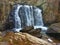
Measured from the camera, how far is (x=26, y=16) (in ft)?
32.8

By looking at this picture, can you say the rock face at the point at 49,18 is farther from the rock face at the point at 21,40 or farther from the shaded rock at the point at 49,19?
the rock face at the point at 21,40

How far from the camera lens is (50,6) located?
1030 centimetres

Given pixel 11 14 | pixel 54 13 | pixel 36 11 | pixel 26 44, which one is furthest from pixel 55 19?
pixel 26 44

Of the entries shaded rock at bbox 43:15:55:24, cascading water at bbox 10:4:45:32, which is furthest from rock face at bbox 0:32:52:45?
shaded rock at bbox 43:15:55:24

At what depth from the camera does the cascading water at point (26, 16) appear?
32.0 ft

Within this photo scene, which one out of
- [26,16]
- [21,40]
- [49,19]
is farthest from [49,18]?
[21,40]

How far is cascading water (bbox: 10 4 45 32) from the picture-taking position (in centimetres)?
977

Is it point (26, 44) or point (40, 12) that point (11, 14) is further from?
point (26, 44)

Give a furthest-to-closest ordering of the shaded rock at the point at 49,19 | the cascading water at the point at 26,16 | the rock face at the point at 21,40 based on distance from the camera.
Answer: the shaded rock at the point at 49,19 → the cascading water at the point at 26,16 → the rock face at the point at 21,40

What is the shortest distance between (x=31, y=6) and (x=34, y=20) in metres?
0.90

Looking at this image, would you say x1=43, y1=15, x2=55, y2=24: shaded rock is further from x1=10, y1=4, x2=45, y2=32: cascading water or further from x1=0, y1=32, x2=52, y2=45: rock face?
x1=0, y1=32, x2=52, y2=45: rock face

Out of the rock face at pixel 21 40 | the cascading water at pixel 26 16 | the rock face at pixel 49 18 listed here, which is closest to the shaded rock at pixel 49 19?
the rock face at pixel 49 18

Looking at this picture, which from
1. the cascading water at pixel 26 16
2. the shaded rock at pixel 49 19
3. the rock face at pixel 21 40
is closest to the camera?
the rock face at pixel 21 40

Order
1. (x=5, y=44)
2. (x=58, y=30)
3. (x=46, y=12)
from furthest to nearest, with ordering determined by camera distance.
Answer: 1. (x=46, y=12)
2. (x=58, y=30)
3. (x=5, y=44)
